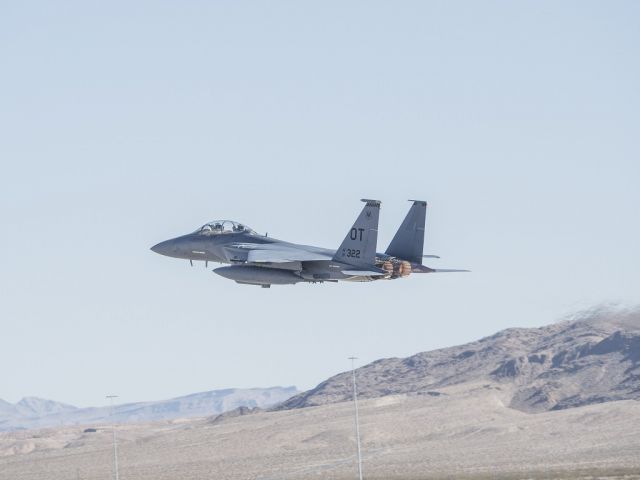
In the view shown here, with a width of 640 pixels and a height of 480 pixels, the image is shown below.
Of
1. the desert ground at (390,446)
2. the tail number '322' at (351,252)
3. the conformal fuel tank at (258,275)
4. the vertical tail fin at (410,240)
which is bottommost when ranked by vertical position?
the desert ground at (390,446)

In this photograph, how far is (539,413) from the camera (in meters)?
162

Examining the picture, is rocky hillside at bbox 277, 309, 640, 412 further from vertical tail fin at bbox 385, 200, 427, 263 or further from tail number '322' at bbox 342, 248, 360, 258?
tail number '322' at bbox 342, 248, 360, 258

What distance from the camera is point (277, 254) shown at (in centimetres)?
7038

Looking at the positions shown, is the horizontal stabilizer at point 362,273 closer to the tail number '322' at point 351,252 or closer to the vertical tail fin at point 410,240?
the tail number '322' at point 351,252

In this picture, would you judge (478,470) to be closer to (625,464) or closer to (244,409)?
(625,464)

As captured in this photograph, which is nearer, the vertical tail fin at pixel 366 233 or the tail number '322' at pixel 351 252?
the vertical tail fin at pixel 366 233

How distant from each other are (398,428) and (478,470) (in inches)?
1878

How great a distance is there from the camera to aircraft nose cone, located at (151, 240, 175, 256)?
75938mm

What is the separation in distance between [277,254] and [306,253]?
5.22 feet

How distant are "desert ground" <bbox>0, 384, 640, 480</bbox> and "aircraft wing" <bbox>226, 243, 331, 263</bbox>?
93.3ft

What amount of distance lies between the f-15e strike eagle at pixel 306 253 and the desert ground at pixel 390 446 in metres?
23.7

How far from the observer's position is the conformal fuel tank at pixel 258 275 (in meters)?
69.4

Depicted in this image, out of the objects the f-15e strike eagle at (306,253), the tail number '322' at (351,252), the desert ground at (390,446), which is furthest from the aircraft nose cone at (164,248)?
the desert ground at (390,446)

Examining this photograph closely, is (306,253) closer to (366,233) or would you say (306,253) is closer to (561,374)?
(366,233)
